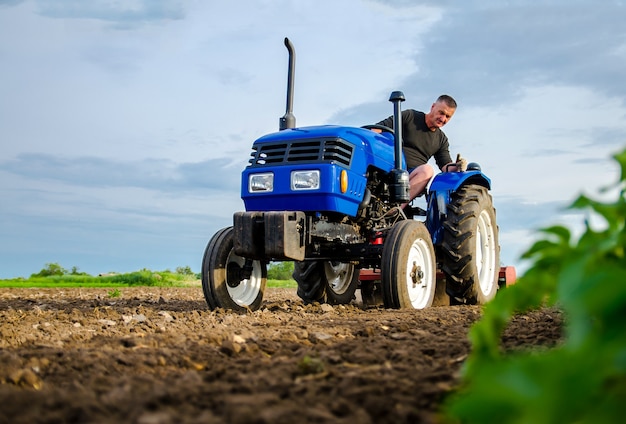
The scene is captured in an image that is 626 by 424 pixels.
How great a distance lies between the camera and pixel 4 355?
11.1 feet

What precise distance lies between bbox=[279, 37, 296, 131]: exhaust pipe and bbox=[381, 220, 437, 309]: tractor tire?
1.70 m

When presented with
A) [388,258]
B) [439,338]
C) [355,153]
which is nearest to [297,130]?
[355,153]

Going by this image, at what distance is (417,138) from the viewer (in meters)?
7.51

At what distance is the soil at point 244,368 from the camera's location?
194 centimetres

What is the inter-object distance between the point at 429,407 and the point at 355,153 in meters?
4.16

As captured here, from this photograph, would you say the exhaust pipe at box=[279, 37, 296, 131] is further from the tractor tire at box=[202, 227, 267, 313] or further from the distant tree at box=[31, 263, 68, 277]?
the distant tree at box=[31, 263, 68, 277]

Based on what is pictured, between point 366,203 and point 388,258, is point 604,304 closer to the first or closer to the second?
point 388,258

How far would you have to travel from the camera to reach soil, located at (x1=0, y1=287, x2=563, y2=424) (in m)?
Answer: 1.94

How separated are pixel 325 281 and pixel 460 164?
202cm

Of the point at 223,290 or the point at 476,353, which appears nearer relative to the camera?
the point at 476,353

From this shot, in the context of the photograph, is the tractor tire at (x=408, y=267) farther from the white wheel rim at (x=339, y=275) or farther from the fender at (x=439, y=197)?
the white wheel rim at (x=339, y=275)

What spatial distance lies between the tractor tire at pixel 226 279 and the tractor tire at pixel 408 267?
4.30 feet

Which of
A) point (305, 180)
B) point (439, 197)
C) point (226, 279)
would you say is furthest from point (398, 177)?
point (226, 279)

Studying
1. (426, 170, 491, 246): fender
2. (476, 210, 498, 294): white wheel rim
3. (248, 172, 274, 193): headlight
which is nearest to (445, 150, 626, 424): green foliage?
(248, 172, 274, 193): headlight
